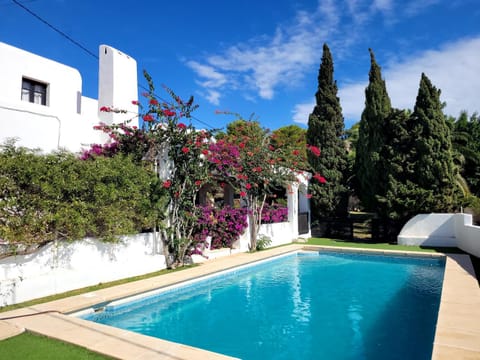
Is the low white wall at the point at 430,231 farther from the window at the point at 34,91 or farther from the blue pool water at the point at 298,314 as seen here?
the window at the point at 34,91

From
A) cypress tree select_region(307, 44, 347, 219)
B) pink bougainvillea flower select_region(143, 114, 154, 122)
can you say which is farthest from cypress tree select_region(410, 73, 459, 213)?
pink bougainvillea flower select_region(143, 114, 154, 122)

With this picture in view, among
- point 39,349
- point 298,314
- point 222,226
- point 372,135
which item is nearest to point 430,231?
point 372,135

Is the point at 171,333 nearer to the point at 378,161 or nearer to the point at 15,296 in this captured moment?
the point at 15,296

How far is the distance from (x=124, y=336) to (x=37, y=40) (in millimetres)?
16090

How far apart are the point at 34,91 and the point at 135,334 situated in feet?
45.7

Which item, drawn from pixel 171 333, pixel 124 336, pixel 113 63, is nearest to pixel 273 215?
pixel 113 63

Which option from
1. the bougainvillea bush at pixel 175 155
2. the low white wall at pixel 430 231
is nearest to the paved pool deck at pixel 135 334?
the bougainvillea bush at pixel 175 155

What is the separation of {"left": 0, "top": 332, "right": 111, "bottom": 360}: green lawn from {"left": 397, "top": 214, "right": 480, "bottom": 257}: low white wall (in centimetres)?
1582

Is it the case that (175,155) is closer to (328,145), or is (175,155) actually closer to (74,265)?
(74,265)

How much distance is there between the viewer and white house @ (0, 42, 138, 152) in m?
12.2

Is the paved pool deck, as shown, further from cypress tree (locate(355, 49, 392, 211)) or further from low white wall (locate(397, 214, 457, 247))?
cypress tree (locate(355, 49, 392, 211))

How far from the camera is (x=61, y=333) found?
568 cm

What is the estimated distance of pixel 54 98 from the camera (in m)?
16.0

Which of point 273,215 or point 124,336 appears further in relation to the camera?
point 273,215
